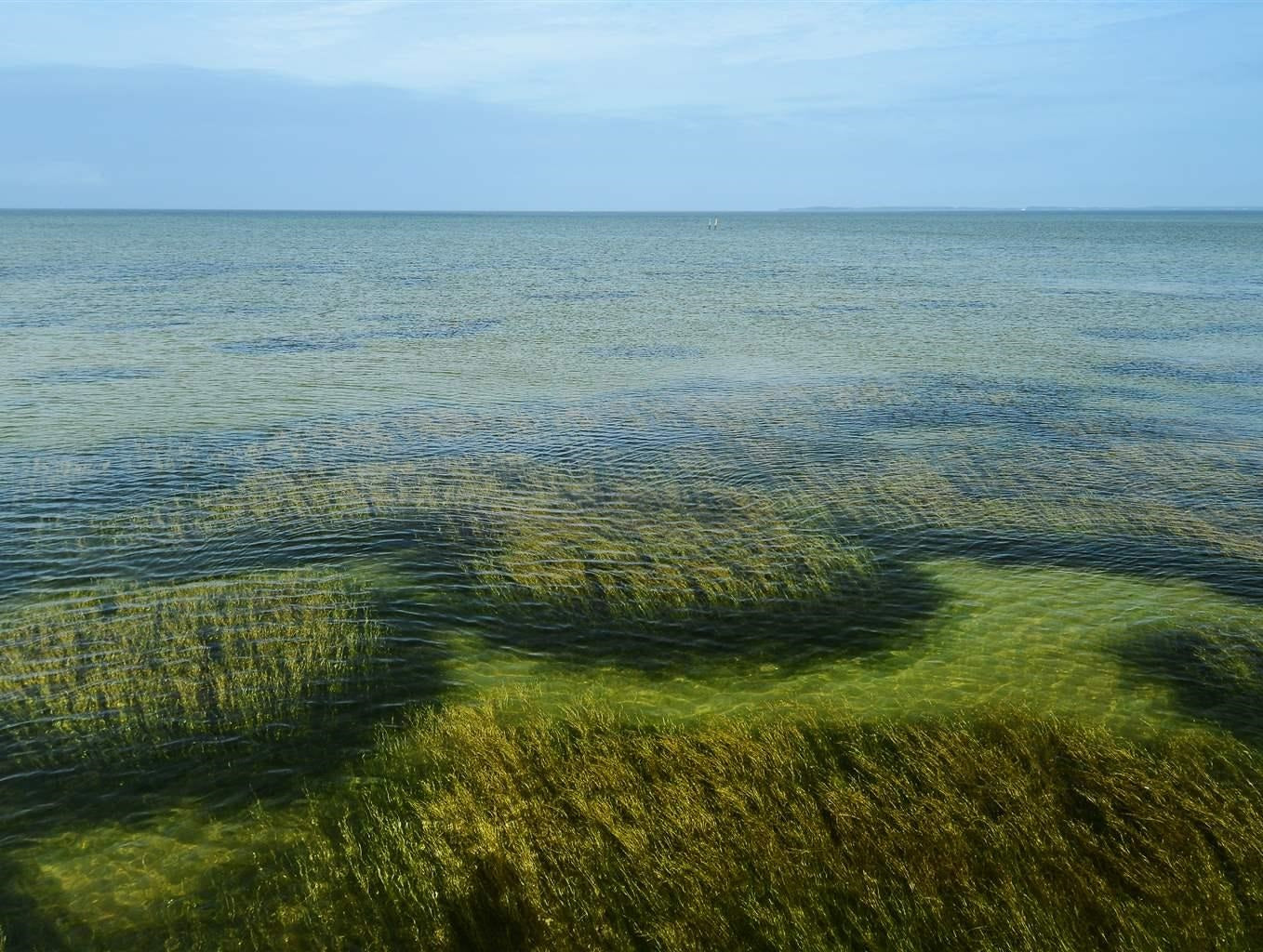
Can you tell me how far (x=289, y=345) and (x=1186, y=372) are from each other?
56.6 metres

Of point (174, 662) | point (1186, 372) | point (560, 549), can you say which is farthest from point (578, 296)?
point (174, 662)

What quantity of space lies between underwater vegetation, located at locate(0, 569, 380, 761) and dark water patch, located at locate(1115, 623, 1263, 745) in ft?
57.1

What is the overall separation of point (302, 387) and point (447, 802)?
35.9 metres

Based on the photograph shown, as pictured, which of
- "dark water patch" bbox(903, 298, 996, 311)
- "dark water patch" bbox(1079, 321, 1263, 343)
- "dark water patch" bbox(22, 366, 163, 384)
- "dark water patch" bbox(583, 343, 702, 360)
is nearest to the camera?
"dark water patch" bbox(22, 366, 163, 384)

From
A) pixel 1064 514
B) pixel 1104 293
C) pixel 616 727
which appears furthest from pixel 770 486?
pixel 1104 293

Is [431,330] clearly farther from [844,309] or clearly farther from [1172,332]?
[1172,332]

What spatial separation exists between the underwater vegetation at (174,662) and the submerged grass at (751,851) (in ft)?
10.6

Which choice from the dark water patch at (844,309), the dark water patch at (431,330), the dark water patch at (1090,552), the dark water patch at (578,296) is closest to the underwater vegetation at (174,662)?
the dark water patch at (1090,552)

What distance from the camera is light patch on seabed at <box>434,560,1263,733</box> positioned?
1814cm

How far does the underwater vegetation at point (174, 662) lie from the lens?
17.3 m

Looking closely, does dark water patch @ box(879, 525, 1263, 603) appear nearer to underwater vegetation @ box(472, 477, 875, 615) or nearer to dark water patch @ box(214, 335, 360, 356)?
underwater vegetation @ box(472, 477, 875, 615)

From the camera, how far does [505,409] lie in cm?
4284

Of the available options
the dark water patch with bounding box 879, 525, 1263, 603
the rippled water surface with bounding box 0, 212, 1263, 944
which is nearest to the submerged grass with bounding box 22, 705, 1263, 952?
the rippled water surface with bounding box 0, 212, 1263, 944

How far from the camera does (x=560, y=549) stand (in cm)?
2553
